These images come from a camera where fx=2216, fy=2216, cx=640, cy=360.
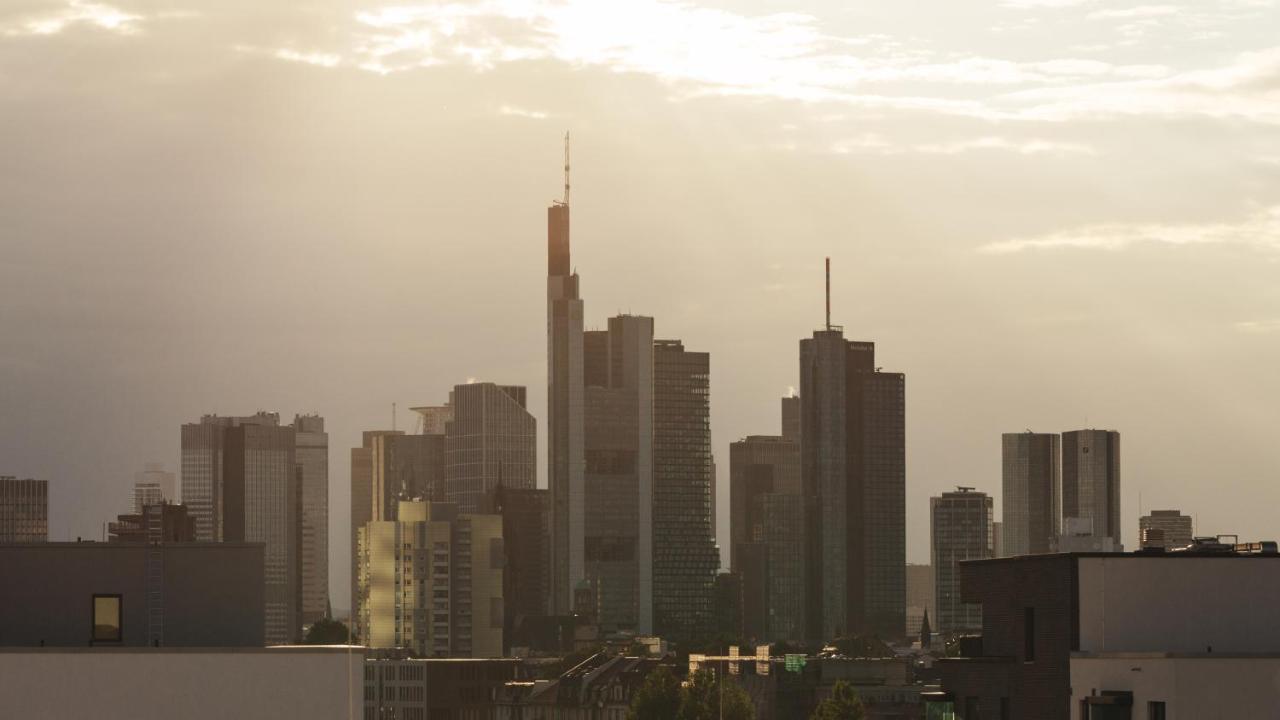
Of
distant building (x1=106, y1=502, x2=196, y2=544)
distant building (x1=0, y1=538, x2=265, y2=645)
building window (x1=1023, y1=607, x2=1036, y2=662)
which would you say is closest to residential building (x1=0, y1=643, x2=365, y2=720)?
distant building (x1=0, y1=538, x2=265, y2=645)

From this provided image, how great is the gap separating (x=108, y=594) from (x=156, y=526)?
20981mm

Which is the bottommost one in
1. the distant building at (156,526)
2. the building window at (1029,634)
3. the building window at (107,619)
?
the building window at (1029,634)

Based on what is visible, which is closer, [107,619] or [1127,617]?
[107,619]

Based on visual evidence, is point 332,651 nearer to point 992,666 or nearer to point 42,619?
point 42,619

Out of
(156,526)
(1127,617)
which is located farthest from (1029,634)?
(156,526)

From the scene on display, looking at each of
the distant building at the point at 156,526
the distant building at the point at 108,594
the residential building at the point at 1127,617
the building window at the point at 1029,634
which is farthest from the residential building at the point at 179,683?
the building window at the point at 1029,634

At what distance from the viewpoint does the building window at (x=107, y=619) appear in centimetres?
6731

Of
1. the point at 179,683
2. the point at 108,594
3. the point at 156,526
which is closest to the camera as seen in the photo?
the point at 179,683

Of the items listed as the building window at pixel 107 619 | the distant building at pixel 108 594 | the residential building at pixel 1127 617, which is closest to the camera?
the building window at pixel 107 619

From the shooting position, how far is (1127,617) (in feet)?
261

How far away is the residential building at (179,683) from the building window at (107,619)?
6468 mm

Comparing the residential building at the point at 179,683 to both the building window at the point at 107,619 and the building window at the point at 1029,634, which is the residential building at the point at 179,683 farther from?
the building window at the point at 1029,634

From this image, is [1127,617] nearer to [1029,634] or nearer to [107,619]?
[1029,634]

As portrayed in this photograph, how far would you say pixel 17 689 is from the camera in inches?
2356
